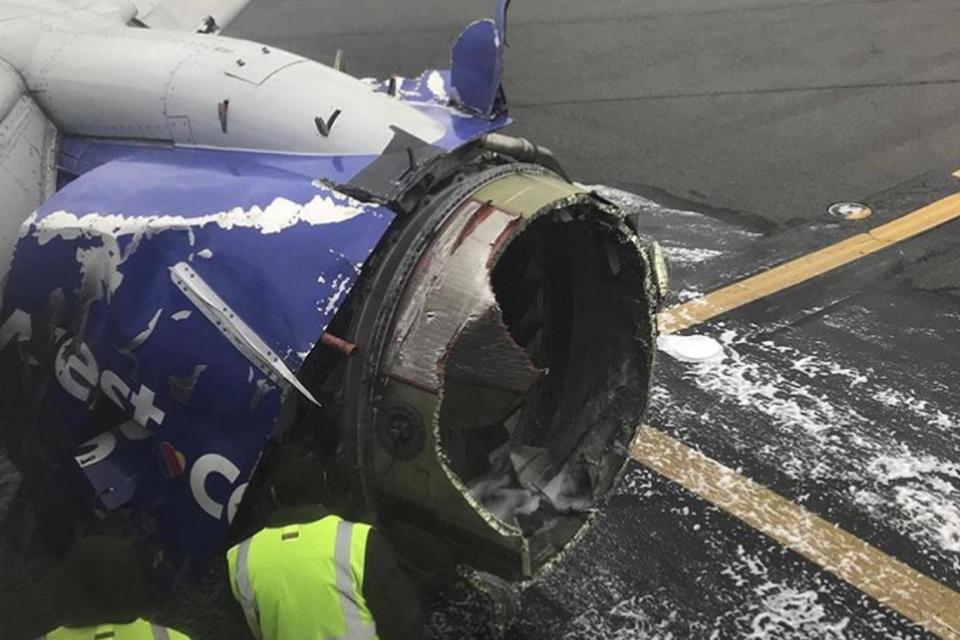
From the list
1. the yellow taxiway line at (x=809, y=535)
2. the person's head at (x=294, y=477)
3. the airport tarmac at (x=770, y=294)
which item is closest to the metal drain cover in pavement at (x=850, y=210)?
the airport tarmac at (x=770, y=294)

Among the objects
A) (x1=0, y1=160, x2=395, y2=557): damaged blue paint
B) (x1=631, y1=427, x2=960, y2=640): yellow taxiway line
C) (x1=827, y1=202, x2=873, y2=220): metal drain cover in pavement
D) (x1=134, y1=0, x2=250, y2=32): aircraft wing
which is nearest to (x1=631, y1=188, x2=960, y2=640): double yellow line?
(x1=631, y1=427, x2=960, y2=640): yellow taxiway line

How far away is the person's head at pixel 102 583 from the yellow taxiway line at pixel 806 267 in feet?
16.4

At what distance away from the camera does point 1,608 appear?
16.6ft

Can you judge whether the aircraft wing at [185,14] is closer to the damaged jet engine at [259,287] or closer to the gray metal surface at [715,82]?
the damaged jet engine at [259,287]

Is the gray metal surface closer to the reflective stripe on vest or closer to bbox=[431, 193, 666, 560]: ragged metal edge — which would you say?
bbox=[431, 193, 666, 560]: ragged metal edge

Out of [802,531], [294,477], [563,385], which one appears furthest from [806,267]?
[294,477]

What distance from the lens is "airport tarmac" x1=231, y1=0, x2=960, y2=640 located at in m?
5.23

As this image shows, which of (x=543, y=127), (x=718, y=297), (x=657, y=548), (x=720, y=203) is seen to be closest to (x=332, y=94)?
(x=657, y=548)

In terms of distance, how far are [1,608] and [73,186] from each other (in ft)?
7.64

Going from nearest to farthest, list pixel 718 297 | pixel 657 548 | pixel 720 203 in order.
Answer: pixel 657 548
pixel 718 297
pixel 720 203

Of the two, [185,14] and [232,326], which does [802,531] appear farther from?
[185,14]

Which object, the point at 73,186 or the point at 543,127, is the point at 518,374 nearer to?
the point at 73,186

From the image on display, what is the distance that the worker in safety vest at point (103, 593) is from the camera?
323 centimetres

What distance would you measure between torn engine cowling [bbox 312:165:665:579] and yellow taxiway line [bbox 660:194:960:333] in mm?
2832
